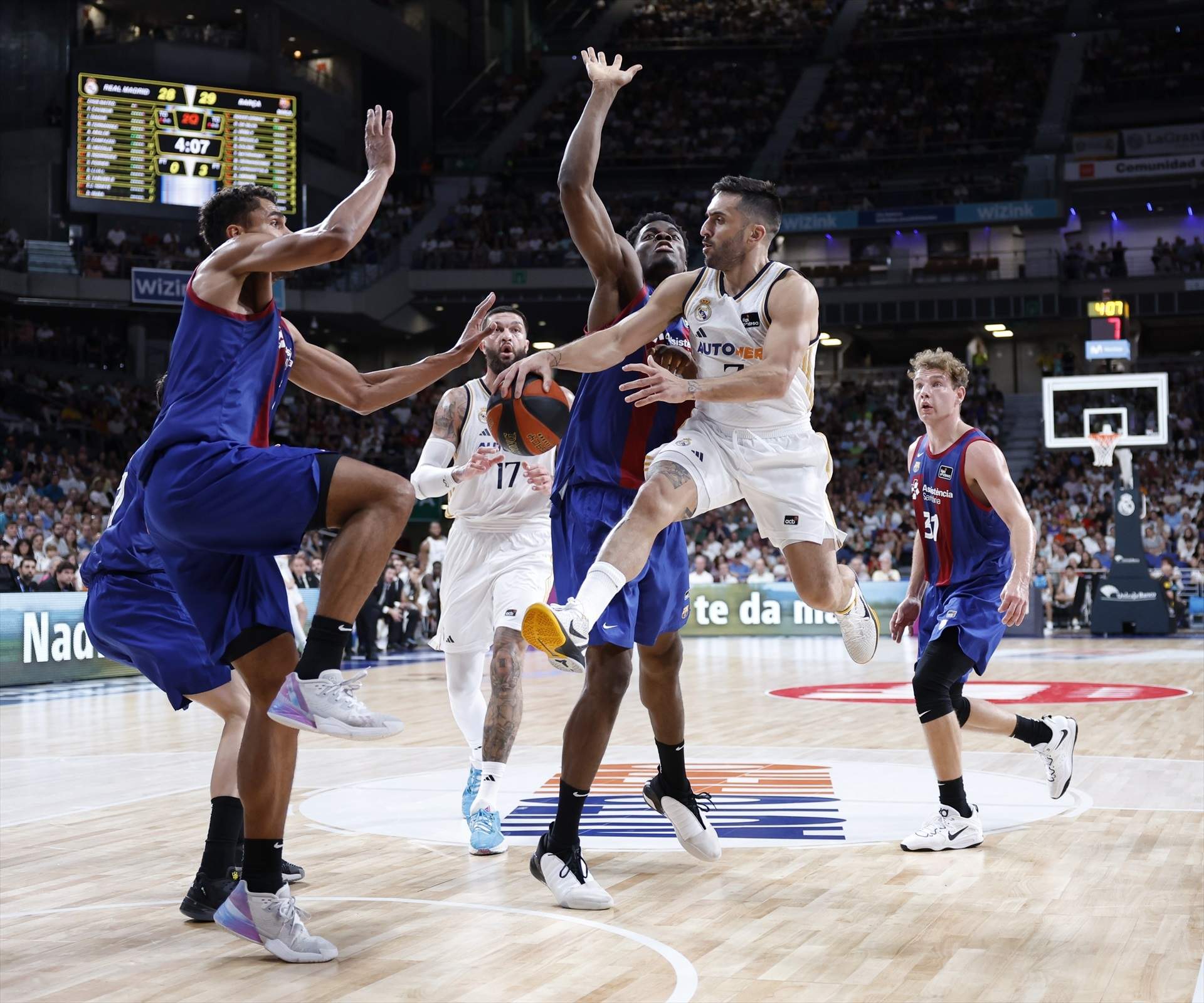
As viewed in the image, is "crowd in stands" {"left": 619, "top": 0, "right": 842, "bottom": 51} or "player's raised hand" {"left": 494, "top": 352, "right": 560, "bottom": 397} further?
"crowd in stands" {"left": 619, "top": 0, "right": 842, "bottom": 51}

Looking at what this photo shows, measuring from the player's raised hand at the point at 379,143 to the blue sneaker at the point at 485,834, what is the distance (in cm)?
254

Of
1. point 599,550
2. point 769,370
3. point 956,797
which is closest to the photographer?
point 769,370

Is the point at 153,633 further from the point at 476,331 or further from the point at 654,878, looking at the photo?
the point at 654,878

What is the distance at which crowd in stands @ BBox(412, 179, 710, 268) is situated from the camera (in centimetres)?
3250

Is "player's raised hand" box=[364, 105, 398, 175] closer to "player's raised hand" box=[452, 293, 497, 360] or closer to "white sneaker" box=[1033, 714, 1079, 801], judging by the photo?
"player's raised hand" box=[452, 293, 497, 360]

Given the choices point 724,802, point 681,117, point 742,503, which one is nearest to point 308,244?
point 724,802

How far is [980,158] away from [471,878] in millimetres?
33883

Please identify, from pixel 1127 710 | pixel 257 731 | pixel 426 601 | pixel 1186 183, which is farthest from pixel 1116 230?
pixel 257 731

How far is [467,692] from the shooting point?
6.11m

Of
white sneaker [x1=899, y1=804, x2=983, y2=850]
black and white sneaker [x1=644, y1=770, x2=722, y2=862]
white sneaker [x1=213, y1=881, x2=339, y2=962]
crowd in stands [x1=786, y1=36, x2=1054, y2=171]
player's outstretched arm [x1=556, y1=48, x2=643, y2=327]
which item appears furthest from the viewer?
crowd in stands [x1=786, y1=36, x2=1054, y2=171]

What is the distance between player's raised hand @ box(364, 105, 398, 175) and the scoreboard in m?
17.7

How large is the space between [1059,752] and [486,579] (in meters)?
2.69

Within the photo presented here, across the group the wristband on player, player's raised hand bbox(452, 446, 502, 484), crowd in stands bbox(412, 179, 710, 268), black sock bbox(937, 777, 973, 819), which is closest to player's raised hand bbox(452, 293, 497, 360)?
player's raised hand bbox(452, 446, 502, 484)

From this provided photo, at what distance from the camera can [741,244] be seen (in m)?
4.87
